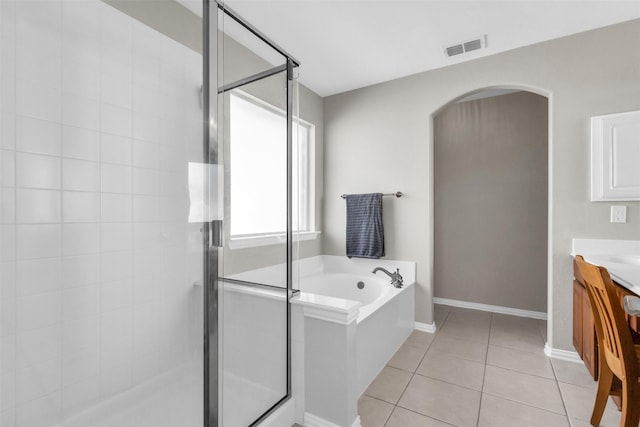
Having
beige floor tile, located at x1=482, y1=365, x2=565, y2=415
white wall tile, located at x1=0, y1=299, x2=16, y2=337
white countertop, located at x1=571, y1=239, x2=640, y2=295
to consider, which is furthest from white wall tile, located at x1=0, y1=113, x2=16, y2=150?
white countertop, located at x1=571, y1=239, x2=640, y2=295

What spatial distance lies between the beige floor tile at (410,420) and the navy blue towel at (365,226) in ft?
4.86

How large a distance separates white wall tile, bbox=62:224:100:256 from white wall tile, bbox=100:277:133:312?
144mm

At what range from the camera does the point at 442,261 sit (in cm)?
366

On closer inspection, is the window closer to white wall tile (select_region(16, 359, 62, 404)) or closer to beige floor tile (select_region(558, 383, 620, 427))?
white wall tile (select_region(16, 359, 62, 404))

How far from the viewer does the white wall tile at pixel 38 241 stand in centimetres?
85

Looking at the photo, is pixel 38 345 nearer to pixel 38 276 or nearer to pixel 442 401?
pixel 38 276

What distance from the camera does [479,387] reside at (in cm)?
190

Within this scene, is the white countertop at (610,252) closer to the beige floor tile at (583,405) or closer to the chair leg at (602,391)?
the chair leg at (602,391)

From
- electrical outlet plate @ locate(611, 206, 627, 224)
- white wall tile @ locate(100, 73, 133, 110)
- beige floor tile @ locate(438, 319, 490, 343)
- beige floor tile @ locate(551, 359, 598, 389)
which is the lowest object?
beige floor tile @ locate(438, 319, 490, 343)

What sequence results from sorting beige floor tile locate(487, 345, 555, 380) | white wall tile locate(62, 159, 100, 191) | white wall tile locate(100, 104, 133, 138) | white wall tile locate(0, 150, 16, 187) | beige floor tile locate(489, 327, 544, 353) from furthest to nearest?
1. beige floor tile locate(489, 327, 544, 353)
2. beige floor tile locate(487, 345, 555, 380)
3. white wall tile locate(100, 104, 133, 138)
4. white wall tile locate(62, 159, 100, 191)
5. white wall tile locate(0, 150, 16, 187)

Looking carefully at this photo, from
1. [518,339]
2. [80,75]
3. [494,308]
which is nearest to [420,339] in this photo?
[518,339]

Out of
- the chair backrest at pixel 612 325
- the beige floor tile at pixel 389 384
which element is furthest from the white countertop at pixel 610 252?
the beige floor tile at pixel 389 384

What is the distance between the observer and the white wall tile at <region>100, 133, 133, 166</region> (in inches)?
40.3

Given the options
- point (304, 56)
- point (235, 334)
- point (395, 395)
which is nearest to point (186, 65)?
point (235, 334)
